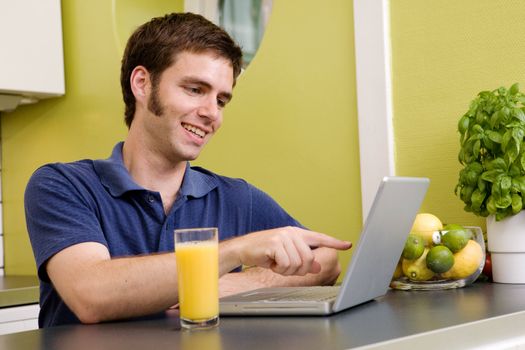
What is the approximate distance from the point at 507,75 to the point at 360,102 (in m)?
0.39

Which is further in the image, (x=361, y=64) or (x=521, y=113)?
(x=361, y=64)

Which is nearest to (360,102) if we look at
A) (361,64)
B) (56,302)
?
(361,64)

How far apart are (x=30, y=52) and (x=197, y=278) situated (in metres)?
1.91

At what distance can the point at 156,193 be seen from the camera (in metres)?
1.73

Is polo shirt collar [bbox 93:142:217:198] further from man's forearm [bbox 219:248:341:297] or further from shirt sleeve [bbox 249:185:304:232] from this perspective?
man's forearm [bbox 219:248:341:297]

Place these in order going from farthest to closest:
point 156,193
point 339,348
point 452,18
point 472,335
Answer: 1. point 452,18
2. point 156,193
3. point 472,335
4. point 339,348

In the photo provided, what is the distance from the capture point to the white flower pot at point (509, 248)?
63.5 inches

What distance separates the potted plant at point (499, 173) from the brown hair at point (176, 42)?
1.80 feet

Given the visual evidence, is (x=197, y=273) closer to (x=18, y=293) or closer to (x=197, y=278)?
(x=197, y=278)

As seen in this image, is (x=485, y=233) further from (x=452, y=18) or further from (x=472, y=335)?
(x=472, y=335)

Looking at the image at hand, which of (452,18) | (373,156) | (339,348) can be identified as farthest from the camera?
(373,156)

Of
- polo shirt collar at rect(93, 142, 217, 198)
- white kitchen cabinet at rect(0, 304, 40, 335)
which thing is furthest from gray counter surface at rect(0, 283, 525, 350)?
white kitchen cabinet at rect(0, 304, 40, 335)

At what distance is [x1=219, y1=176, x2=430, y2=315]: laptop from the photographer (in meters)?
1.22

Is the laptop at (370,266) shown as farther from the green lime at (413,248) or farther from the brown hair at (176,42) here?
the brown hair at (176,42)
